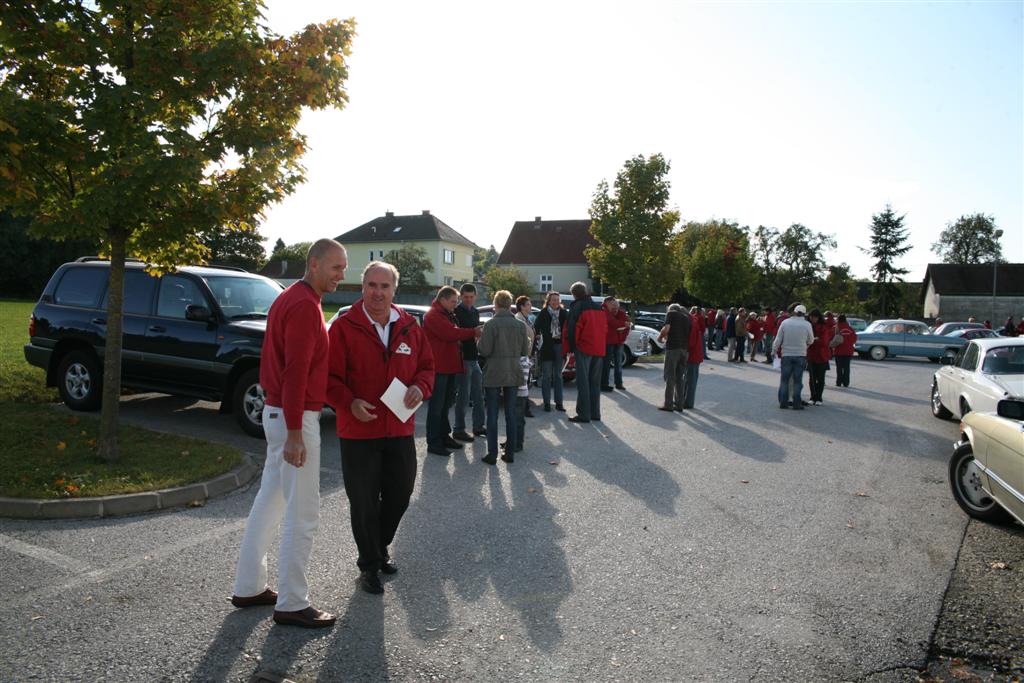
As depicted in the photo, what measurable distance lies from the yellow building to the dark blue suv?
62136 millimetres

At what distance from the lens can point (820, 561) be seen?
4.93m

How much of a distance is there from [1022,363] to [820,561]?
6869mm

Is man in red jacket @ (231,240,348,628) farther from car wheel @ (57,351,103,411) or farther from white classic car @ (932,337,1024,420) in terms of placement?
white classic car @ (932,337,1024,420)

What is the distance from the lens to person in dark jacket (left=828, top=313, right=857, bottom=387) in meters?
15.7

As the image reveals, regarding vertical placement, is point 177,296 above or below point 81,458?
above

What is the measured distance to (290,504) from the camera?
3.70 m

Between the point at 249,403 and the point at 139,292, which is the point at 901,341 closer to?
the point at 249,403

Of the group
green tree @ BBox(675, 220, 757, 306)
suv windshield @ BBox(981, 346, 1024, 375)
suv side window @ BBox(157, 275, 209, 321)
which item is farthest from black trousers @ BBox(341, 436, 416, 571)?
green tree @ BBox(675, 220, 757, 306)

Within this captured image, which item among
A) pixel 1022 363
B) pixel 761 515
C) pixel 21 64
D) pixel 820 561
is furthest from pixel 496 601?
pixel 1022 363

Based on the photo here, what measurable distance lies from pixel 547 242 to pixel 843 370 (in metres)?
59.4

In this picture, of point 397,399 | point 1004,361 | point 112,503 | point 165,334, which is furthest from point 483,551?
point 1004,361

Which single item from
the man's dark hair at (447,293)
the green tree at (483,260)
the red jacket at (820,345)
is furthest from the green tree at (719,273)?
the green tree at (483,260)

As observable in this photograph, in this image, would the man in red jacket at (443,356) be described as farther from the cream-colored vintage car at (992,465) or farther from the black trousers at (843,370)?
the black trousers at (843,370)

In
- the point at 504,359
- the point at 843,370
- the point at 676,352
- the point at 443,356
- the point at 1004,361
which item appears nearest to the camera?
the point at 504,359
